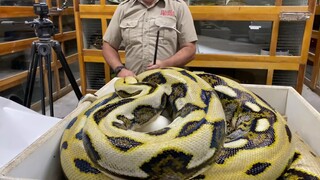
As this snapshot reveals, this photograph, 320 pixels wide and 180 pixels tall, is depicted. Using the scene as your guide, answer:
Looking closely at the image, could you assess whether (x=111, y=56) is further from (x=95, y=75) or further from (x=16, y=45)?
(x=16, y=45)

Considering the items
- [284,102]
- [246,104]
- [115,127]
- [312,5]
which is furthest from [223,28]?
[115,127]

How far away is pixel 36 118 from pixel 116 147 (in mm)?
623

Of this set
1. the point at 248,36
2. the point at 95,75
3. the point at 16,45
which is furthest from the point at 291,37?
the point at 16,45

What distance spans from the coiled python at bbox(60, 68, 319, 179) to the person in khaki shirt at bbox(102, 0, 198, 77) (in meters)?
0.85

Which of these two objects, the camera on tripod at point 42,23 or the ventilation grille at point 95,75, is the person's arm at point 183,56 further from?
the ventilation grille at point 95,75

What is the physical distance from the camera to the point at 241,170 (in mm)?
690

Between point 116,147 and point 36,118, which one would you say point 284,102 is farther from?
point 36,118

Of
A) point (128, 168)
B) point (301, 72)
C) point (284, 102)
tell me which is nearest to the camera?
point (128, 168)

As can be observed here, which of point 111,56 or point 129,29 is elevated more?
point 129,29

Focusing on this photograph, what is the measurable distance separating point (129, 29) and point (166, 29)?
0.25 meters

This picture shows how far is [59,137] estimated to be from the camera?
87cm

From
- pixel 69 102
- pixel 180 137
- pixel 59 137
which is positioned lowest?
pixel 69 102

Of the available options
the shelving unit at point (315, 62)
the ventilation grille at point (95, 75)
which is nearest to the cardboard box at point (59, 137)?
the ventilation grille at point (95, 75)

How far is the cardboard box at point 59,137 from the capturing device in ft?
2.26
